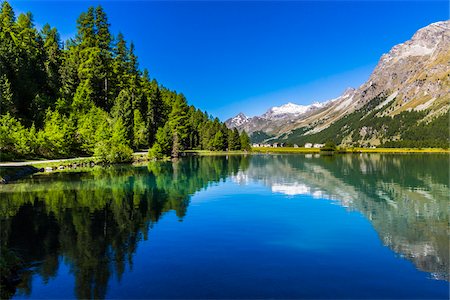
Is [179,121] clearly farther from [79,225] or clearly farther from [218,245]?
[218,245]

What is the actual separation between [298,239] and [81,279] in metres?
13.0

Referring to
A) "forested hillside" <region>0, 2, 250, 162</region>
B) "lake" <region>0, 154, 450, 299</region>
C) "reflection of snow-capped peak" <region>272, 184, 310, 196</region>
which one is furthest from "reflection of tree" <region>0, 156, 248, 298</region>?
"forested hillside" <region>0, 2, 250, 162</region>

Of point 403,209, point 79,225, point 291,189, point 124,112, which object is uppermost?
point 124,112

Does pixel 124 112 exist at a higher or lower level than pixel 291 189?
higher

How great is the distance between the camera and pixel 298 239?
891 inches

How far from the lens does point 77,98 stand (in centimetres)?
8962

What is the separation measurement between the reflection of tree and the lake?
Answer: 0.08 meters

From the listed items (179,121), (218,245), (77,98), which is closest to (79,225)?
(218,245)

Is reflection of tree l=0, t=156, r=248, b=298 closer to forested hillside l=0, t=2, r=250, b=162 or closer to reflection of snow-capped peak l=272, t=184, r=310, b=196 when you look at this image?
reflection of snow-capped peak l=272, t=184, r=310, b=196

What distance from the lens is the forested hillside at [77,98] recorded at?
69.4 metres

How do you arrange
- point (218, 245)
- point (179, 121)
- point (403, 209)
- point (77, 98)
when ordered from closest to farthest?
point (218, 245), point (403, 209), point (77, 98), point (179, 121)

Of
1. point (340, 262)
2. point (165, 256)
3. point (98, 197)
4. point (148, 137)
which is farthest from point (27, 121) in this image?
point (340, 262)

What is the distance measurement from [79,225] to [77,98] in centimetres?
7298

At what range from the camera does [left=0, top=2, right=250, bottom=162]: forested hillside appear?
6944 cm
